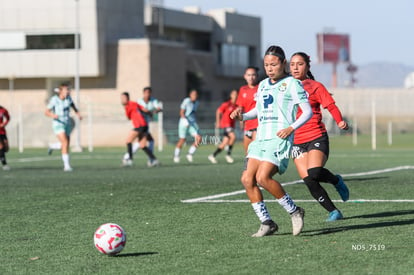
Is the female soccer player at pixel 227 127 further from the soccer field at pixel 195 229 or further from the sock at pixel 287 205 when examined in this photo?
the sock at pixel 287 205

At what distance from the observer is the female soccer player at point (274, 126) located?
30.7 ft

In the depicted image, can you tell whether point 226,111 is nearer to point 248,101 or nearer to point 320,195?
point 248,101

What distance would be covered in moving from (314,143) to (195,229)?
73.6 inches

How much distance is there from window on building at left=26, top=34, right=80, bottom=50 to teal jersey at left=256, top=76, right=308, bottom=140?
174 feet

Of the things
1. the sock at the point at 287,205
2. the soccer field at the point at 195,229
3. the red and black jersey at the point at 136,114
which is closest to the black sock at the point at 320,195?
the soccer field at the point at 195,229

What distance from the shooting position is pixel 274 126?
30.9 ft

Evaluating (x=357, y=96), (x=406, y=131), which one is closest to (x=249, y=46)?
(x=357, y=96)

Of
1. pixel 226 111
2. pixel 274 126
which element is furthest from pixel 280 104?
pixel 226 111

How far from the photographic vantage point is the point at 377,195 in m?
14.1

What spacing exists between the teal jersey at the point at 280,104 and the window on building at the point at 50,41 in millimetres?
53039

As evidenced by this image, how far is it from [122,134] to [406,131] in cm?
2900

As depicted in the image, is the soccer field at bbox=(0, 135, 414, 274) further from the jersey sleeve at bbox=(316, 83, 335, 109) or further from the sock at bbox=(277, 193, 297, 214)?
the jersey sleeve at bbox=(316, 83, 335, 109)

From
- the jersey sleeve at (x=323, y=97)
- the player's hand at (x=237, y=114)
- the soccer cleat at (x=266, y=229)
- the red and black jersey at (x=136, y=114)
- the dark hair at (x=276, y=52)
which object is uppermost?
the dark hair at (x=276, y=52)

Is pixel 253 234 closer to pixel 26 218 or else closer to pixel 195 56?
pixel 26 218
